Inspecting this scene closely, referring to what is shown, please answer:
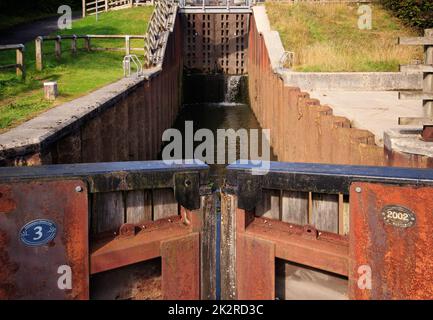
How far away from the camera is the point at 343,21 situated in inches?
1039

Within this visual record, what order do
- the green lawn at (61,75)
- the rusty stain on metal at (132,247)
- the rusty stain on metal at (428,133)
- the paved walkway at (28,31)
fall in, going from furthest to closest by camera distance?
the paved walkway at (28,31)
the green lawn at (61,75)
the rusty stain on metal at (428,133)
the rusty stain on metal at (132,247)

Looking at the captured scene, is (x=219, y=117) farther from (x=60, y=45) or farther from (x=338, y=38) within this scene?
(x=60, y=45)

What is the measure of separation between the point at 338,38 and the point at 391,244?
20.3 m

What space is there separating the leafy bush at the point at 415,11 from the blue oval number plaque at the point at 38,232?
79.7ft

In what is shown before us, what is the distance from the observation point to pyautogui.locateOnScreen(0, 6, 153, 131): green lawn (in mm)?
9886

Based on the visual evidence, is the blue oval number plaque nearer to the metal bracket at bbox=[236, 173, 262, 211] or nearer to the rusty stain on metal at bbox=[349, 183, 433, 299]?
the metal bracket at bbox=[236, 173, 262, 211]

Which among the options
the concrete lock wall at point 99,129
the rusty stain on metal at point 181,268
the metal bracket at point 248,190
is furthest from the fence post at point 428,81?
the concrete lock wall at point 99,129

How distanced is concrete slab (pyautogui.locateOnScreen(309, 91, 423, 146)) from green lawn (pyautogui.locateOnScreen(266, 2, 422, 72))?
6.22ft

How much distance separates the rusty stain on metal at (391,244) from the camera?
420cm

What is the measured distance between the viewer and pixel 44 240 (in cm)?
433

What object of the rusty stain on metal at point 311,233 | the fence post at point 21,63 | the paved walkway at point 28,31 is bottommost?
the rusty stain on metal at point 311,233

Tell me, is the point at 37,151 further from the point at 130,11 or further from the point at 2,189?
the point at 130,11

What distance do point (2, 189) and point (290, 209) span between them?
2564mm

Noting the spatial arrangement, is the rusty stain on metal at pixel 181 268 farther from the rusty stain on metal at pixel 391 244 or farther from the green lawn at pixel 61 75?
the green lawn at pixel 61 75
